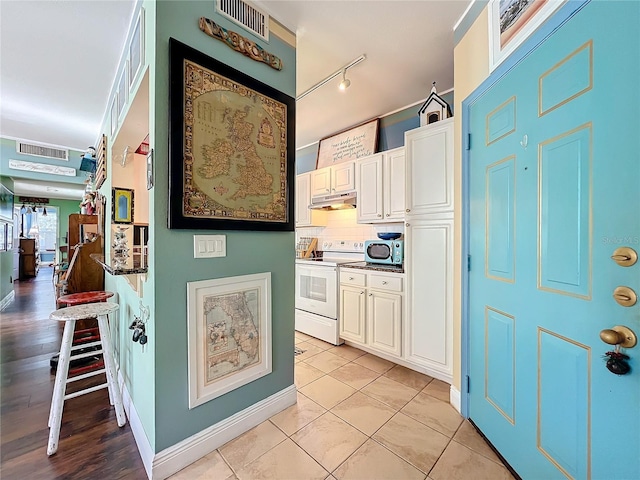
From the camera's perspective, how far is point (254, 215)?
1.73 m

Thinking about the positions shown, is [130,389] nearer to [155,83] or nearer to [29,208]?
[155,83]

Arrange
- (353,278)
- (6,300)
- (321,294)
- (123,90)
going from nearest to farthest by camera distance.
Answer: (123,90) < (353,278) < (321,294) < (6,300)

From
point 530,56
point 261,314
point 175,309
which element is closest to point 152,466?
point 175,309

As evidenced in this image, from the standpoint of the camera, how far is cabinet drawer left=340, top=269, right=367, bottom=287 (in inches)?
114

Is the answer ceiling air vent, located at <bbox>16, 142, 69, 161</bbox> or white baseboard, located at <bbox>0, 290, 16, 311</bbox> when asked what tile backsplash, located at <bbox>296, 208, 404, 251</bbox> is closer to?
ceiling air vent, located at <bbox>16, 142, 69, 161</bbox>

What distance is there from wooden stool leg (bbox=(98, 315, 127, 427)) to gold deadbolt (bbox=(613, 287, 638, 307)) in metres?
2.61

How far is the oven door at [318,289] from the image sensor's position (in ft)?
10.3

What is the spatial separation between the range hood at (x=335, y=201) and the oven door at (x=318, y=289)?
86cm

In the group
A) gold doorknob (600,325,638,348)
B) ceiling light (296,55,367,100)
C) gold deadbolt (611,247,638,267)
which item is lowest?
gold doorknob (600,325,638,348)

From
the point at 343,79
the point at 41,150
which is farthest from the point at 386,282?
the point at 41,150

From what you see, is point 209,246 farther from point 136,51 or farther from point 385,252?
point 385,252

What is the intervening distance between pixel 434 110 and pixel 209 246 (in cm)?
225

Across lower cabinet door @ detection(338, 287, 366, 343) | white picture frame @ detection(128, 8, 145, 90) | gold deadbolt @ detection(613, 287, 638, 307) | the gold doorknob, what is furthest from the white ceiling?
lower cabinet door @ detection(338, 287, 366, 343)

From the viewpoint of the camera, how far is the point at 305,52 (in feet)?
7.31
